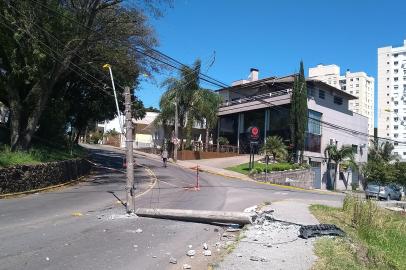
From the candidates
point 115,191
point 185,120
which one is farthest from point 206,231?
point 185,120

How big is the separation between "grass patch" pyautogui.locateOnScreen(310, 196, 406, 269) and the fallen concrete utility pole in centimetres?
272

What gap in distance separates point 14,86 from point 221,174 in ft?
59.1

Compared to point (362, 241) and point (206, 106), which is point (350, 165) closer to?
point (206, 106)

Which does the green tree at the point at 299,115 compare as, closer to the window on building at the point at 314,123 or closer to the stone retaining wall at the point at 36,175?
the window on building at the point at 314,123

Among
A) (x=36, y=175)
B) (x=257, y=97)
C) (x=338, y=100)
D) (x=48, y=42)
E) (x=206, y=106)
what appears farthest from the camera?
(x=338, y=100)

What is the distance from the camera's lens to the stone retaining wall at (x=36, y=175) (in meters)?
20.2

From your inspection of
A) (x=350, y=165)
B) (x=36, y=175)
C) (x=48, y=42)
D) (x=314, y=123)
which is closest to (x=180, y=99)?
(x=314, y=123)

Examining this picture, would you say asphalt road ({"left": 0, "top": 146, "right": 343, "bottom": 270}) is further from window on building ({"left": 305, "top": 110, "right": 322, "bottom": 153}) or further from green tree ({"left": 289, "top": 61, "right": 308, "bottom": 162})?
window on building ({"left": 305, "top": 110, "right": 322, "bottom": 153})

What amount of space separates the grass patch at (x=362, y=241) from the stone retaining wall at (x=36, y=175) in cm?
1191

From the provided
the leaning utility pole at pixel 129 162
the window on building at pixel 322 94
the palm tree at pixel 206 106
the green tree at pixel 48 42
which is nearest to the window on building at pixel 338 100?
the window on building at pixel 322 94

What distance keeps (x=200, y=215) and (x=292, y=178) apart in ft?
102

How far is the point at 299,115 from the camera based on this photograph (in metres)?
48.2

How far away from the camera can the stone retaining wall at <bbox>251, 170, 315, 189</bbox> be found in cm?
4069

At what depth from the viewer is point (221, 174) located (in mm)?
39375
